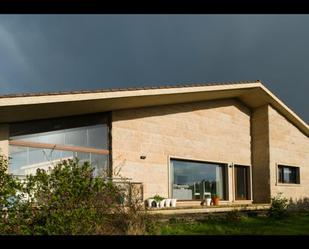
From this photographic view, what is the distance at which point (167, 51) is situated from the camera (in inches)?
1454

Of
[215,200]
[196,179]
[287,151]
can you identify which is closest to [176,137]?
[196,179]

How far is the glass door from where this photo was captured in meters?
20.3

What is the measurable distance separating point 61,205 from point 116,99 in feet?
20.1

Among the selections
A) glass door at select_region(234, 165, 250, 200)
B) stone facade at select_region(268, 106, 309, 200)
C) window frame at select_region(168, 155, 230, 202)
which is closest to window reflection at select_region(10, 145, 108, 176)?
window frame at select_region(168, 155, 230, 202)

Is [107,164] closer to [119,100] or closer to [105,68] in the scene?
[119,100]

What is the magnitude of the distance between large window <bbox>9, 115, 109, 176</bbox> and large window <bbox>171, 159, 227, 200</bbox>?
3.77 metres

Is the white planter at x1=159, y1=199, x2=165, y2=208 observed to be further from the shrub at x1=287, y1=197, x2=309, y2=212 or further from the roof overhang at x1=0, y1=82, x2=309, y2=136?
the shrub at x1=287, y1=197, x2=309, y2=212

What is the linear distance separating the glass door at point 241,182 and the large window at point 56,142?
8.24 metres

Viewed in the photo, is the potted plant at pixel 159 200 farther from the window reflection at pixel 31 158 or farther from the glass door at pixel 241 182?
the glass door at pixel 241 182

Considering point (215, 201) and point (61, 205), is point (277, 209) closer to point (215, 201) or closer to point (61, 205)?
point (215, 201)

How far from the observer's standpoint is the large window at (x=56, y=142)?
1294cm

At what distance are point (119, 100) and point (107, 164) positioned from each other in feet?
8.40

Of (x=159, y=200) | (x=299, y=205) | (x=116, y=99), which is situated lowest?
(x=299, y=205)

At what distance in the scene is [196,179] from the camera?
18000 mm
